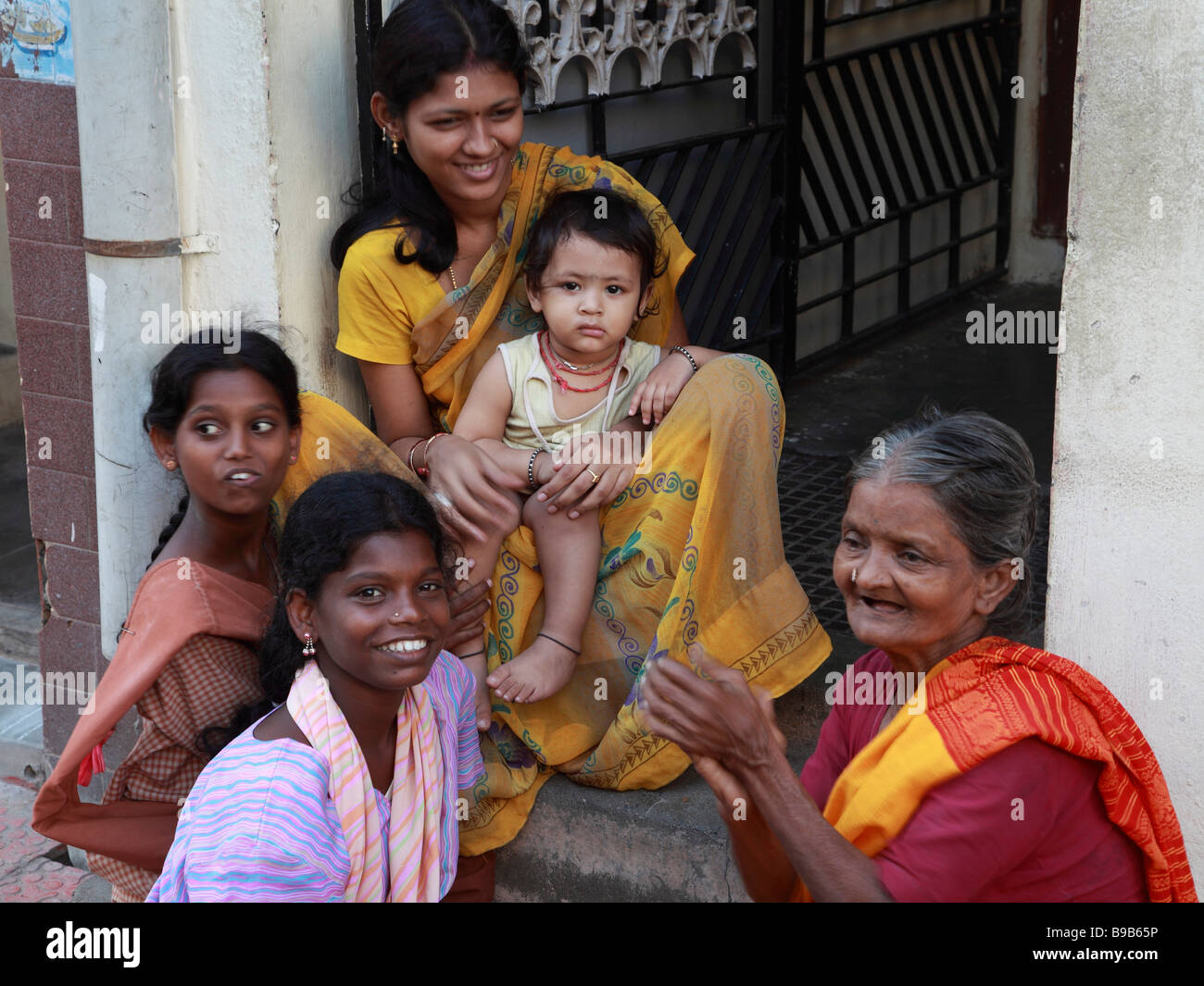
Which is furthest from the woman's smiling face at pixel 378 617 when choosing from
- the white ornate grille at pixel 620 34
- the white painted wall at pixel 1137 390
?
the white ornate grille at pixel 620 34

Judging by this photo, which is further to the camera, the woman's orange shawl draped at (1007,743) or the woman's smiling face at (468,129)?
the woman's smiling face at (468,129)

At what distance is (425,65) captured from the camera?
3.01 meters

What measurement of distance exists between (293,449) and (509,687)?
67cm

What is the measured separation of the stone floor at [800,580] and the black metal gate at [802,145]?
0.25m

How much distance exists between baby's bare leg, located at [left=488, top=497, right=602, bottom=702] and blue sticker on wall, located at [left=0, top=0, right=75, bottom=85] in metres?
1.65

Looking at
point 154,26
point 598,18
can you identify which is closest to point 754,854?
point 154,26

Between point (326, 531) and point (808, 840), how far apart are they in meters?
0.97

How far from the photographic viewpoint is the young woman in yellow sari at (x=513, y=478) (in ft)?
9.86

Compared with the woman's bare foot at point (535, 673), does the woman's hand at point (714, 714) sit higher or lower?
higher

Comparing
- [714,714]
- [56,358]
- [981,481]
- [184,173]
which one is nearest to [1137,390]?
[981,481]

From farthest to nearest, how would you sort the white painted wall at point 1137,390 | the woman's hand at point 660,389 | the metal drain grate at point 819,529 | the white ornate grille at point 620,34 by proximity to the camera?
the metal drain grate at point 819,529
the white ornate grille at point 620,34
the woman's hand at point 660,389
the white painted wall at point 1137,390

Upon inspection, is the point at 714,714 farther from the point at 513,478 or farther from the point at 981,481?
the point at 513,478

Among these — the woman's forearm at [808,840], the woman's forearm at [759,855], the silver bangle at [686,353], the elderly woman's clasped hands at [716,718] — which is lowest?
the woman's forearm at [759,855]

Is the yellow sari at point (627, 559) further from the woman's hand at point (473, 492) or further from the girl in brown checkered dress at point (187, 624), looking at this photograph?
the girl in brown checkered dress at point (187, 624)
